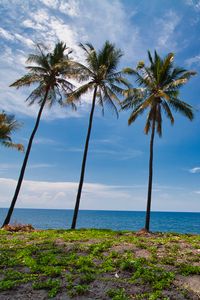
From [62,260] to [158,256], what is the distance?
128 inches

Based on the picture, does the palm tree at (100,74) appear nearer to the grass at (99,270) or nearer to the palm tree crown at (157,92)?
the palm tree crown at (157,92)

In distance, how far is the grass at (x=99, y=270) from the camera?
606 cm

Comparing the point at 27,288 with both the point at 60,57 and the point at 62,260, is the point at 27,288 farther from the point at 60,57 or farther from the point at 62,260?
the point at 60,57

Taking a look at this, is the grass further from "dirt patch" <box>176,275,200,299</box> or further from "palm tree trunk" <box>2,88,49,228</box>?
"palm tree trunk" <box>2,88,49,228</box>

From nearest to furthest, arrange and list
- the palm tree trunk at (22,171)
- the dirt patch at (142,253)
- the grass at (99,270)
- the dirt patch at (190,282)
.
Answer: the grass at (99,270), the dirt patch at (190,282), the dirt patch at (142,253), the palm tree trunk at (22,171)

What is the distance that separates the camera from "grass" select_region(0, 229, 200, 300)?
6.06 meters

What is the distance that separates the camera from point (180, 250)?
10.2 meters

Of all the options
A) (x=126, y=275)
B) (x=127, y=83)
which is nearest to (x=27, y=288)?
(x=126, y=275)

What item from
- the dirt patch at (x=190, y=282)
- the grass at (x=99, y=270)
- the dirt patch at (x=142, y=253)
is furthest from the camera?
the dirt patch at (x=142, y=253)

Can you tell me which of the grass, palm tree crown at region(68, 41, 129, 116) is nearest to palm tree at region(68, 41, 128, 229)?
palm tree crown at region(68, 41, 129, 116)

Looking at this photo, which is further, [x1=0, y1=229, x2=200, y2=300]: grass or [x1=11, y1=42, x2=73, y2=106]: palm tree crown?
[x1=11, y1=42, x2=73, y2=106]: palm tree crown

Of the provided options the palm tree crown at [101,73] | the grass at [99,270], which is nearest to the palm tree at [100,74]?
the palm tree crown at [101,73]

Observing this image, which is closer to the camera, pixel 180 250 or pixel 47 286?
pixel 47 286

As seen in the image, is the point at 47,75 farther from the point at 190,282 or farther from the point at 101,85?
the point at 190,282
